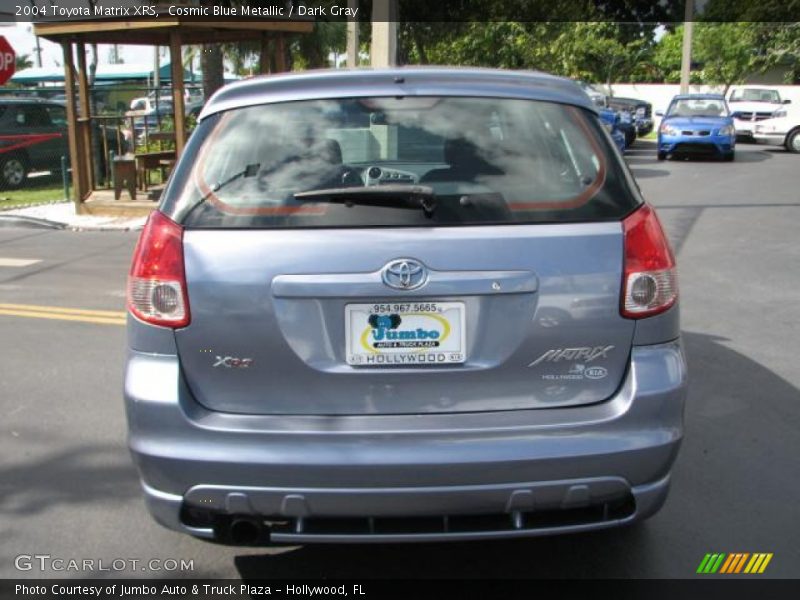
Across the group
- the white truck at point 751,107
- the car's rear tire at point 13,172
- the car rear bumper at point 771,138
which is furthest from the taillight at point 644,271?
the white truck at point 751,107

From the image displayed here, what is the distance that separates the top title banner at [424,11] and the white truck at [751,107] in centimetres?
408

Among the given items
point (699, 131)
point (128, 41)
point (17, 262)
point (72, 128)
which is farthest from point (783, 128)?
point (17, 262)

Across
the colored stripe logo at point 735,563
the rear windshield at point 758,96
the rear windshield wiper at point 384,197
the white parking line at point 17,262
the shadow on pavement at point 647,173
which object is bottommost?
the white parking line at point 17,262

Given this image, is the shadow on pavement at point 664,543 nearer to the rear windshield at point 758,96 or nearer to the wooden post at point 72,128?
the wooden post at point 72,128

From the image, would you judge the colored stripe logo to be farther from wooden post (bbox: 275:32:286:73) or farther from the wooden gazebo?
wooden post (bbox: 275:32:286:73)

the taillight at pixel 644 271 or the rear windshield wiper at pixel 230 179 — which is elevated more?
the rear windshield wiper at pixel 230 179

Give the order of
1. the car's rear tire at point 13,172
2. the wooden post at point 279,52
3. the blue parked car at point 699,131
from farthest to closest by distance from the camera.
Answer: the blue parked car at point 699,131 → the car's rear tire at point 13,172 → the wooden post at point 279,52

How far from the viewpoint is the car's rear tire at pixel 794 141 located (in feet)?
77.9

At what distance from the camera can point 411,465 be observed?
2.63m

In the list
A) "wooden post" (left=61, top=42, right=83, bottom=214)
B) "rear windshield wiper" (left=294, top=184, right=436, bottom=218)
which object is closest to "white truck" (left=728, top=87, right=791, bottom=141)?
"wooden post" (left=61, top=42, right=83, bottom=214)

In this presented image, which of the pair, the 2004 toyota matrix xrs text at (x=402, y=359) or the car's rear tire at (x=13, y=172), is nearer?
the 2004 toyota matrix xrs text at (x=402, y=359)

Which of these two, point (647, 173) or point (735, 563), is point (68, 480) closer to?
point (735, 563)

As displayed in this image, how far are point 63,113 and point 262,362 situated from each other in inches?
694

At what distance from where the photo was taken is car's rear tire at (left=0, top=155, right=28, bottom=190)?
54.5ft
